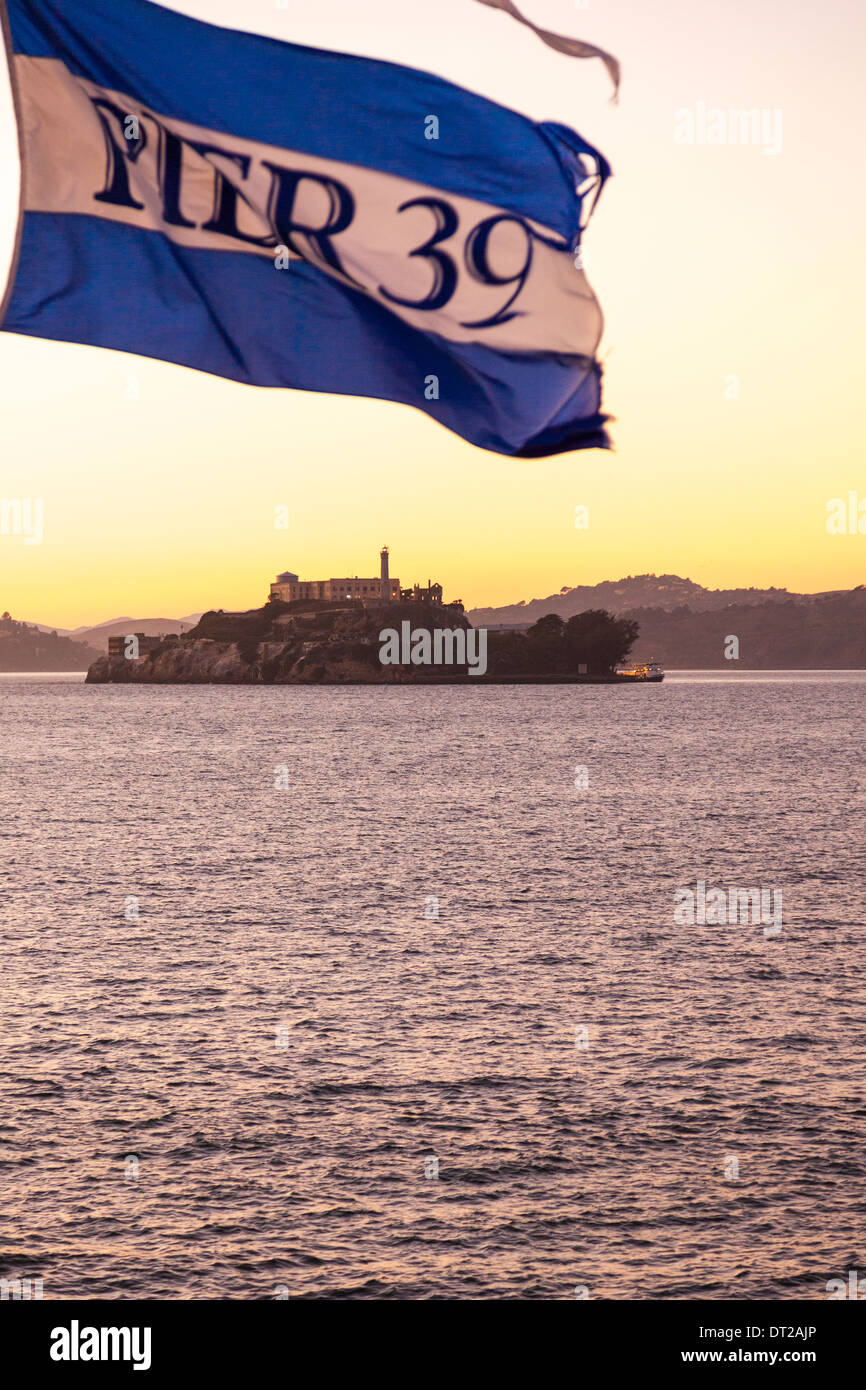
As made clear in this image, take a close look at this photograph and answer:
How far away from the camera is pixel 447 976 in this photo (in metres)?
39.9

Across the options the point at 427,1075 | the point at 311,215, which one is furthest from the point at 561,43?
the point at 427,1075

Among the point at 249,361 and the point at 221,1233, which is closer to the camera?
the point at 249,361

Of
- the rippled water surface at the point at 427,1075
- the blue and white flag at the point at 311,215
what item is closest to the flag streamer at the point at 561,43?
the blue and white flag at the point at 311,215

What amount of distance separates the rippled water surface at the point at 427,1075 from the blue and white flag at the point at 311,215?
1468cm

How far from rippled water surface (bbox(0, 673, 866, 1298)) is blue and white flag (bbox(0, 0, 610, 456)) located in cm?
1468

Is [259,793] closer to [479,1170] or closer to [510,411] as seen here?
[479,1170]

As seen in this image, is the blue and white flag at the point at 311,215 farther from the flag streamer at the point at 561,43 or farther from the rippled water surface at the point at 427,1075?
the rippled water surface at the point at 427,1075

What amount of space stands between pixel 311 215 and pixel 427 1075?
22.7 metres

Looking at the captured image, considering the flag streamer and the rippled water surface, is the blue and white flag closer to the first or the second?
the flag streamer

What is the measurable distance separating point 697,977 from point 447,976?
7.62m
